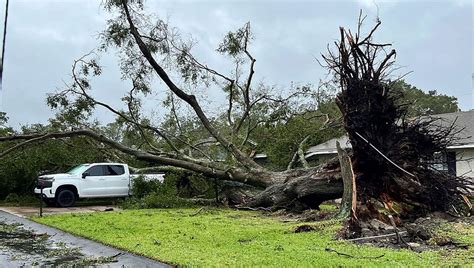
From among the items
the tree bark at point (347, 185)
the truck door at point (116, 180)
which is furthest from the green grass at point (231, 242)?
the truck door at point (116, 180)

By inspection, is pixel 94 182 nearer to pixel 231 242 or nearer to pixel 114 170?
pixel 114 170

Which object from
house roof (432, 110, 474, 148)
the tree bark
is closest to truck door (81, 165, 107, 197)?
the tree bark

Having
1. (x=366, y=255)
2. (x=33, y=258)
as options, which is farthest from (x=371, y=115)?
(x=33, y=258)

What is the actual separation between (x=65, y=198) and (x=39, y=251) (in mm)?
9787

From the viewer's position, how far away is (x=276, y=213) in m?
13.7

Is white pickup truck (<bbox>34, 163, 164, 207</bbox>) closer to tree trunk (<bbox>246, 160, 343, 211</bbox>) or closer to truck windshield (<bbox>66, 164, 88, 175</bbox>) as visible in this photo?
truck windshield (<bbox>66, 164, 88, 175</bbox>)

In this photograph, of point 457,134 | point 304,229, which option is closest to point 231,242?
point 304,229

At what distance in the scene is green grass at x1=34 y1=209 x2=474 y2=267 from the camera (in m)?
6.43

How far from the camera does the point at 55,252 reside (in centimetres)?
795

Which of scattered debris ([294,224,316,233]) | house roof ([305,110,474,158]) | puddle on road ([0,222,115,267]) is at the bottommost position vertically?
puddle on road ([0,222,115,267])

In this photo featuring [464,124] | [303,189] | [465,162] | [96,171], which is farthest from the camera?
[464,124]

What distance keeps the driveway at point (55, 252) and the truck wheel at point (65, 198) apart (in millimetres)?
6269

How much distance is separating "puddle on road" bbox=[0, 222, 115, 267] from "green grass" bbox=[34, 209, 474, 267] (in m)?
0.71

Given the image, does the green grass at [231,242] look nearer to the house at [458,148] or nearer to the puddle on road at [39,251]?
the puddle on road at [39,251]
